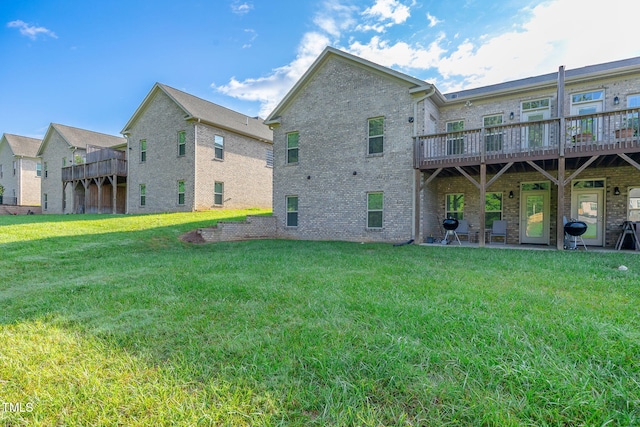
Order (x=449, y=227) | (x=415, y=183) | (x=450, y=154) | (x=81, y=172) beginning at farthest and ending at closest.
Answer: (x=81, y=172), (x=449, y=227), (x=415, y=183), (x=450, y=154)

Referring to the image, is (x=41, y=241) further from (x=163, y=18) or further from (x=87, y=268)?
(x=163, y=18)

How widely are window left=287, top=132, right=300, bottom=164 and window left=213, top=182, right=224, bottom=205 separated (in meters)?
6.43

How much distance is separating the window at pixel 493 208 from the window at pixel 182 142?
1593 cm

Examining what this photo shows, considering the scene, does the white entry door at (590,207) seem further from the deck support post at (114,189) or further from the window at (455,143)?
the deck support post at (114,189)

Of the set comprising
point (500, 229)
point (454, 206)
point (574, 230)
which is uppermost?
point (454, 206)

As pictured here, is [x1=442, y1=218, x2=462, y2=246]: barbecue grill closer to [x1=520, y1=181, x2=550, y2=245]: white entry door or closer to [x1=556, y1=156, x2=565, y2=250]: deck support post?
[x1=520, y1=181, x2=550, y2=245]: white entry door

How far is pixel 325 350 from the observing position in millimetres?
2688

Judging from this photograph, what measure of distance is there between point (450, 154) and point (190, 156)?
13.7m

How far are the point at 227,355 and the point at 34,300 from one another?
3729 millimetres

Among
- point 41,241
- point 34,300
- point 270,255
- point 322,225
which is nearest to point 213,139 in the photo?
point 322,225

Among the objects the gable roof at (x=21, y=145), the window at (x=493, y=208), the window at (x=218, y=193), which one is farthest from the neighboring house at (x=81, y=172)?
the window at (x=493, y=208)

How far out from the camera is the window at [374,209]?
12219 millimetres

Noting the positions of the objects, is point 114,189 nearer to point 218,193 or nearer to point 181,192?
point 181,192

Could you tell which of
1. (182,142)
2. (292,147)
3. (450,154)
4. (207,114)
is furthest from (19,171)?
(450,154)
